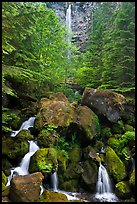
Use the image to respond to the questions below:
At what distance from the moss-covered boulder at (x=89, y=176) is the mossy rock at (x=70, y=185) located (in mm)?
264

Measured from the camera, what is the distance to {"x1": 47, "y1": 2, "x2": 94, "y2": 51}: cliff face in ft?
105

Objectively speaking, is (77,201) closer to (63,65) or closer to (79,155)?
(79,155)

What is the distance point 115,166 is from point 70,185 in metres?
1.88

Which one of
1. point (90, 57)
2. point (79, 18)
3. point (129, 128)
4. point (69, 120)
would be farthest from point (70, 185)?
point (79, 18)

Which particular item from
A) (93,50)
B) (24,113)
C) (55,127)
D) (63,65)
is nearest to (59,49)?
(63,65)

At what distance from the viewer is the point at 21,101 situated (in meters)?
11.3

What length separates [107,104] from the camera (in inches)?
413

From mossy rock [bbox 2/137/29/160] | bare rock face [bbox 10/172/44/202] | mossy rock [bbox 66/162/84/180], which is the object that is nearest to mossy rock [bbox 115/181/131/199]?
mossy rock [bbox 66/162/84/180]

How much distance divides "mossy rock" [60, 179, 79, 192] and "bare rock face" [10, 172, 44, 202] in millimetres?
1910

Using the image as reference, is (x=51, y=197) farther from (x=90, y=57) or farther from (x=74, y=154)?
(x=90, y=57)

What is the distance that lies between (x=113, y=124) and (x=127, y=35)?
5.64 m

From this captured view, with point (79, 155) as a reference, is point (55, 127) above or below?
above

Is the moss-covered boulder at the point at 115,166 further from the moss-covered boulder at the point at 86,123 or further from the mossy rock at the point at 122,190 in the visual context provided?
the moss-covered boulder at the point at 86,123

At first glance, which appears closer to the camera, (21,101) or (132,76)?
(21,101)
